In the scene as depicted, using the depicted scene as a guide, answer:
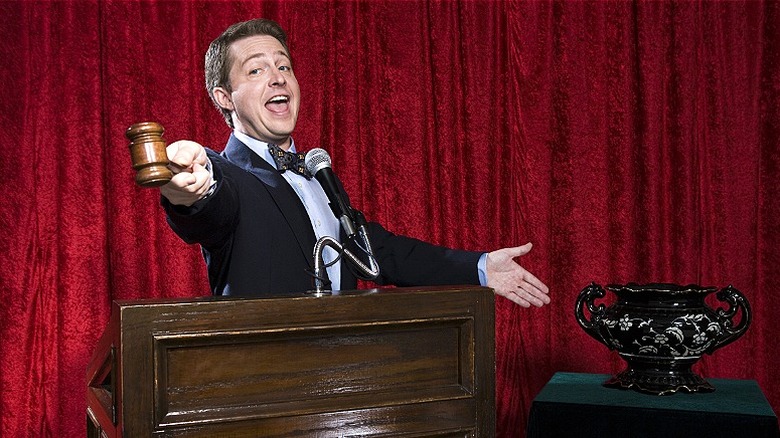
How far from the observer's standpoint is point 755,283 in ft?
11.1

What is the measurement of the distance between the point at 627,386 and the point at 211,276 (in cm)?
97

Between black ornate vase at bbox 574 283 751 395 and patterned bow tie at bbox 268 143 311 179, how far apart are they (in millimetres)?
764

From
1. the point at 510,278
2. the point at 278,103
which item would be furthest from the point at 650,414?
the point at 278,103

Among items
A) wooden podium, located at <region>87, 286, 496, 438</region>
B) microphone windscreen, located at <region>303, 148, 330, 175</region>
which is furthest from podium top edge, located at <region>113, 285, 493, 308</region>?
microphone windscreen, located at <region>303, 148, 330, 175</region>

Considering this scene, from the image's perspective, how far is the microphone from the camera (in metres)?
1.71

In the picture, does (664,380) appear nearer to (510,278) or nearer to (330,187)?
(510,278)

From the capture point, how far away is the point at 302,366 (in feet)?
4.44

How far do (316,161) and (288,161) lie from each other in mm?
165

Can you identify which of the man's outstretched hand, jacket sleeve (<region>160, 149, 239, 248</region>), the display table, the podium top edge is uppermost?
jacket sleeve (<region>160, 149, 239, 248</region>)

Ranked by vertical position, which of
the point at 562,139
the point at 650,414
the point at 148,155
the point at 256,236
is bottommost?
the point at 650,414

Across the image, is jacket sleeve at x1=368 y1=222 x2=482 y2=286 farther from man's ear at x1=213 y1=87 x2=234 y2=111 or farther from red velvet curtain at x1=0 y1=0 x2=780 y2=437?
red velvet curtain at x1=0 y1=0 x2=780 y2=437

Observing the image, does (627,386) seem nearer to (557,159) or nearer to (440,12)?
(557,159)

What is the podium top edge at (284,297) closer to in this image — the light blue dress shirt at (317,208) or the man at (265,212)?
the man at (265,212)

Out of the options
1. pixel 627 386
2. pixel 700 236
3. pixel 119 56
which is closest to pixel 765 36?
pixel 700 236
